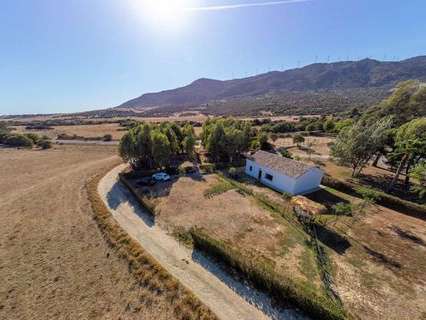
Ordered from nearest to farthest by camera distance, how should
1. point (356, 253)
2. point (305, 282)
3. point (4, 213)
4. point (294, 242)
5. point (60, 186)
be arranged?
point (305, 282) → point (356, 253) → point (294, 242) → point (4, 213) → point (60, 186)

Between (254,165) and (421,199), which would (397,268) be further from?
(254,165)

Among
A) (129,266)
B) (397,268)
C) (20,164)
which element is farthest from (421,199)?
(20,164)

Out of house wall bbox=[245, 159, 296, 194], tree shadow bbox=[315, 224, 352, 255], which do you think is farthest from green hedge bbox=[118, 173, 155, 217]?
house wall bbox=[245, 159, 296, 194]

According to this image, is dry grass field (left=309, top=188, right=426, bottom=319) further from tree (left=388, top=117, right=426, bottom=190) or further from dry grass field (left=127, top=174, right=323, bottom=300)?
tree (left=388, top=117, right=426, bottom=190)

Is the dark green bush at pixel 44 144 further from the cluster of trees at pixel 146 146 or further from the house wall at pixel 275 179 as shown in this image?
the house wall at pixel 275 179

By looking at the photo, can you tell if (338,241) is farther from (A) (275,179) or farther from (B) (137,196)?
(B) (137,196)

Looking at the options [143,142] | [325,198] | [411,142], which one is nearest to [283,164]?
[325,198]
